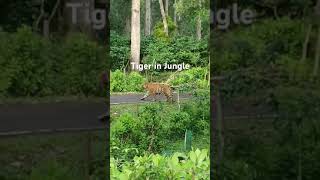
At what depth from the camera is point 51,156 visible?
11.7 ft

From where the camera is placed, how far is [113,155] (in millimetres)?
3492

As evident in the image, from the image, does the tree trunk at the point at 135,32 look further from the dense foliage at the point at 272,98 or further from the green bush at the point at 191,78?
the dense foliage at the point at 272,98

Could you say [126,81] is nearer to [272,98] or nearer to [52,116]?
[52,116]

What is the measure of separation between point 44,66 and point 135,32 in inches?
20.3

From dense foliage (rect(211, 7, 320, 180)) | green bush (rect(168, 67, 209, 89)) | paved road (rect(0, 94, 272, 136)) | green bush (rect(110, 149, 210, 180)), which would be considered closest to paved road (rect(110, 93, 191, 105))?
paved road (rect(0, 94, 272, 136))

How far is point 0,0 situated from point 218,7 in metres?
1.13

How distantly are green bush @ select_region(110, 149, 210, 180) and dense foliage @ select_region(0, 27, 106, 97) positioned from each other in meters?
0.41

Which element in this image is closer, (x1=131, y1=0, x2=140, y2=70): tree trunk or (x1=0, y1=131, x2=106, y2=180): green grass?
(x1=131, y1=0, x2=140, y2=70): tree trunk

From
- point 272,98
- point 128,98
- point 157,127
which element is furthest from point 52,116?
point 272,98

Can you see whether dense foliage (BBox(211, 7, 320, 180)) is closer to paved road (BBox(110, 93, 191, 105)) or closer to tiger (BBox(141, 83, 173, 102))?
tiger (BBox(141, 83, 173, 102))

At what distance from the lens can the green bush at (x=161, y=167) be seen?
3441mm

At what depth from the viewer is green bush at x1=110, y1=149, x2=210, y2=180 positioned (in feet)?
11.3

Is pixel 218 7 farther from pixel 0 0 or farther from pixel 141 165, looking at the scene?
pixel 0 0

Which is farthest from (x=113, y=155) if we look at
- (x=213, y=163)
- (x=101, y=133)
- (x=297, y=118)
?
(x=297, y=118)
